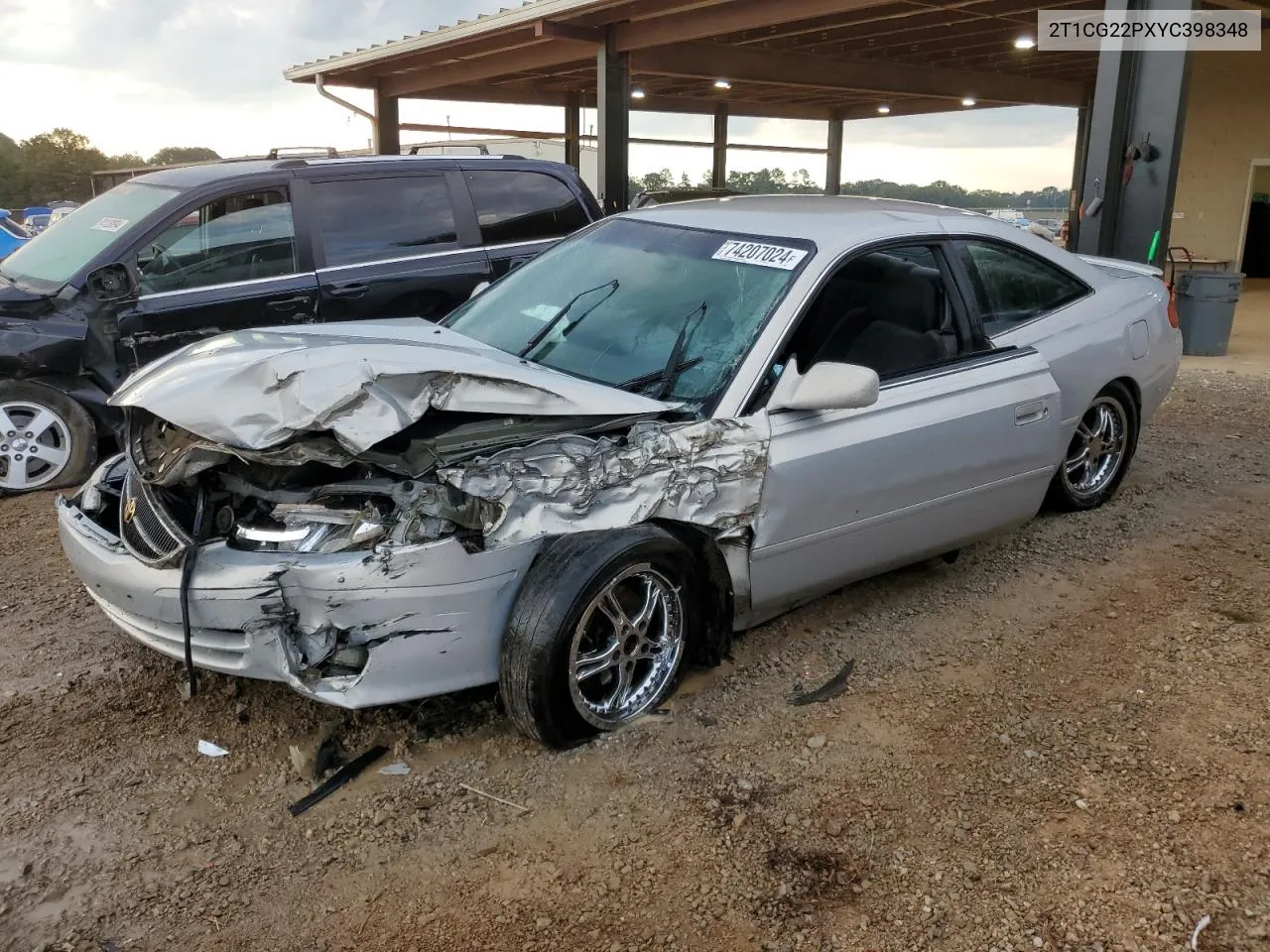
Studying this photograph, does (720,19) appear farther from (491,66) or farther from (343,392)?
(343,392)

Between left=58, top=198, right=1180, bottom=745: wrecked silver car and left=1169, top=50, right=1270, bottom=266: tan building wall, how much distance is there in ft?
47.6

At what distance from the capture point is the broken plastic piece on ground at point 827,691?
3518 millimetres

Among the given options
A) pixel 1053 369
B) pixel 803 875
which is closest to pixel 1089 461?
pixel 1053 369

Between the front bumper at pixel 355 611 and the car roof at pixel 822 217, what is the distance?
1.73 meters

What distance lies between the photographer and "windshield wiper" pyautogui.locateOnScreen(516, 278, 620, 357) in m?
3.87

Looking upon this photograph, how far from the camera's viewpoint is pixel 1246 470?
623cm

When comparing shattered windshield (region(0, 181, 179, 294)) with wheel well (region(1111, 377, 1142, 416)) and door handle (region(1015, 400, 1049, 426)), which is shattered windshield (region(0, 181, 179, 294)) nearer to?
door handle (region(1015, 400, 1049, 426))

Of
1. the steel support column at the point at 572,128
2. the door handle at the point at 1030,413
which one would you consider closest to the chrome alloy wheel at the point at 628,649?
the door handle at the point at 1030,413

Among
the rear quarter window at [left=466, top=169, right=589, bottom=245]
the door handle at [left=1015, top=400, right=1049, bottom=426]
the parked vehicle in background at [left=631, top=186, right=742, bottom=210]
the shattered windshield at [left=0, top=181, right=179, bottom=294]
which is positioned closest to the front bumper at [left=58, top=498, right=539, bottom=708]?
the door handle at [left=1015, top=400, right=1049, bottom=426]

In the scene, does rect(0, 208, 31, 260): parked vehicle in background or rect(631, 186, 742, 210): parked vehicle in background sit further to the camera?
rect(0, 208, 31, 260): parked vehicle in background

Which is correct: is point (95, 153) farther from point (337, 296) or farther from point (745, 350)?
point (745, 350)

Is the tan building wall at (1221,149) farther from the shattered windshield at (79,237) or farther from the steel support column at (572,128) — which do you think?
the shattered windshield at (79,237)

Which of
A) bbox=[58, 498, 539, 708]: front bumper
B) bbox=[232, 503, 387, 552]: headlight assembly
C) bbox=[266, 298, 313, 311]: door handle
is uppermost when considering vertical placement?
bbox=[266, 298, 313, 311]: door handle

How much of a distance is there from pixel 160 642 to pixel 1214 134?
1780cm
